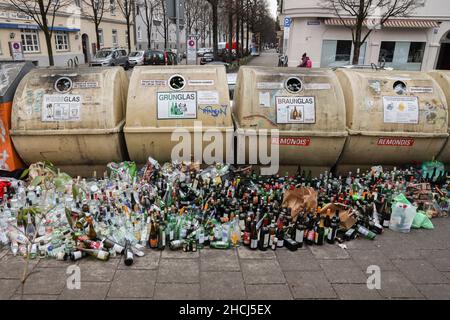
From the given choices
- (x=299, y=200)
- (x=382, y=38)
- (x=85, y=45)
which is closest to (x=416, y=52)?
(x=382, y=38)

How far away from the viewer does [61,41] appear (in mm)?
25766

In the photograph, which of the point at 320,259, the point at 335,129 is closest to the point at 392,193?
the point at 335,129

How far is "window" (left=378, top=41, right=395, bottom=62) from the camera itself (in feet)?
71.2

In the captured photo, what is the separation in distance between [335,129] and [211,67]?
6.96 ft

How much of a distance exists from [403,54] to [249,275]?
2315 centimetres

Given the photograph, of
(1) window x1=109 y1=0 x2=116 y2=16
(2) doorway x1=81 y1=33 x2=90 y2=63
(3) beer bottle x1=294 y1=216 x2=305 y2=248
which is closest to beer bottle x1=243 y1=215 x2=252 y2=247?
(3) beer bottle x1=294 y1=216 x2=305 y2=248

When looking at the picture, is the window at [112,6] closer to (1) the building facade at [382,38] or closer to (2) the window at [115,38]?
(2) the window at [115,38]

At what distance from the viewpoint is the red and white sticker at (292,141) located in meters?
5.03

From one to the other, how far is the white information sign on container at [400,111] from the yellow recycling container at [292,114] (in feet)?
2.23

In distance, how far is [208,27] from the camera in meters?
59.2

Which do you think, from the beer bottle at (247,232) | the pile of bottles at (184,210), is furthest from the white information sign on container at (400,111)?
the beer bottle at (247,232)

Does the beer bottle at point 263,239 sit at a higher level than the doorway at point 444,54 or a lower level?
lower
